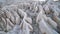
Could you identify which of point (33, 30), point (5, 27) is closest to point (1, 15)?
point (5, 27)

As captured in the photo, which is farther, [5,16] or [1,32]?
[5,16]

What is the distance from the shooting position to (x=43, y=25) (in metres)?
0.67

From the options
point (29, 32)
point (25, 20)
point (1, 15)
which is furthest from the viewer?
point (1, 15)

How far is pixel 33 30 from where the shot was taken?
27.0 inches

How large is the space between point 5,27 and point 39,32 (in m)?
0.19

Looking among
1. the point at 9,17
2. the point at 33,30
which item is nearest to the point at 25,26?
the point at 33,30

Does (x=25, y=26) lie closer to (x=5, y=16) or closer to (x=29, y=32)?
(x=29, y=32)

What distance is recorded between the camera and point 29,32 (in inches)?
25.2

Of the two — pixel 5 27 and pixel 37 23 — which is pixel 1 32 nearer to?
pixel 5 27

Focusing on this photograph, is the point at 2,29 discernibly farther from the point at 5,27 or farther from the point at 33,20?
the point at 33,20

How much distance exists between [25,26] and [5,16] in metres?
0.22

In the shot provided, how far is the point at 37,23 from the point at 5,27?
18 centimetres

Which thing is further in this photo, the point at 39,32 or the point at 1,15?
the point at 1,15

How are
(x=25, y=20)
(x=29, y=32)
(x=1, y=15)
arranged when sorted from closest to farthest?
(x=29, y=32)
(x=25, y=20)
(x=1, y=15)
